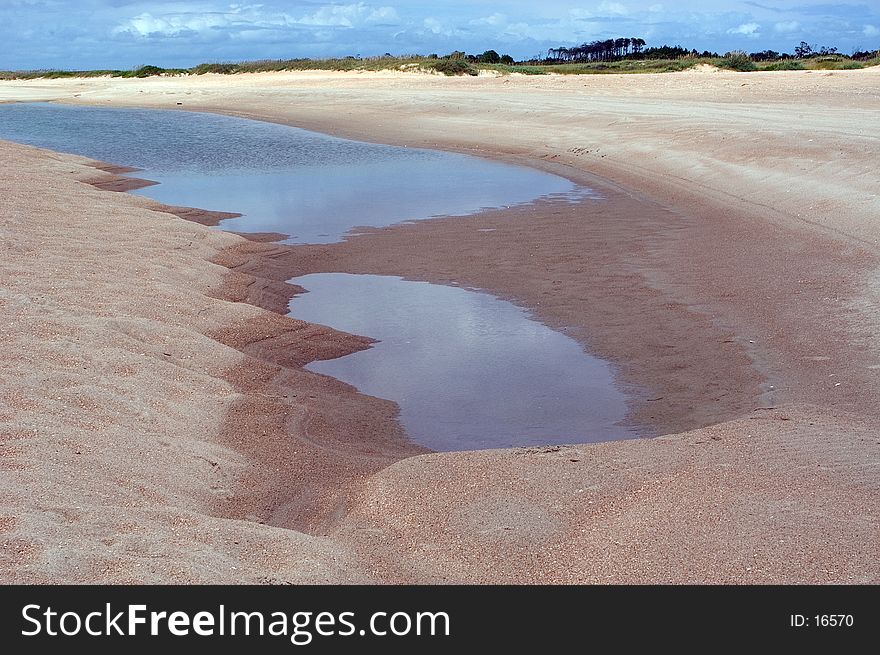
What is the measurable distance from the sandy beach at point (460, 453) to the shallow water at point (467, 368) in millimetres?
295

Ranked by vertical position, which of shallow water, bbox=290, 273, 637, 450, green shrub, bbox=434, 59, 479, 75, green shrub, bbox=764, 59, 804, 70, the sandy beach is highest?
green shrub, bbox=434, 59, 479, 75

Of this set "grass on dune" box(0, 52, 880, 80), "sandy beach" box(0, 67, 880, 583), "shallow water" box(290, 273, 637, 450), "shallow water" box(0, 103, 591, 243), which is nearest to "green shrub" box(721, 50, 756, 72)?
"grass on dune" box(0, 52, 880, 80)

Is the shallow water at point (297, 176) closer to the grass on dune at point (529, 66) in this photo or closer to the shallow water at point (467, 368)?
the shallow water at point (467, 368)

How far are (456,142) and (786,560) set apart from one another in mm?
23555

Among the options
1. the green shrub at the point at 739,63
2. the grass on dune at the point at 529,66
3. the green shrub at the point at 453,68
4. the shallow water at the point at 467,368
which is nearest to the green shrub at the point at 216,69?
the grass on dune at the point at 529,66

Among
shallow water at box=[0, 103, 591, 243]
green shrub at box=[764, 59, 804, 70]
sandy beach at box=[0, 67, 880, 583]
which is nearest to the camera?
sandy beach at box=[0, 67, 880, 583]

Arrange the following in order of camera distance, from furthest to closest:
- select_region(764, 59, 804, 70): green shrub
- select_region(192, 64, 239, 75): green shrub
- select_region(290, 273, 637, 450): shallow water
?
select_region(192, 64, 239, 75): green shrub
select_region(764, 59, 804, 70): green shrub
select_region(290, 273, 637, 450): shallow water

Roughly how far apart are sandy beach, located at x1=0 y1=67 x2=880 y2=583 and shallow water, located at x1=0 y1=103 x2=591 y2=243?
53.2 inches

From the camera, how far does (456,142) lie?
2702 cm

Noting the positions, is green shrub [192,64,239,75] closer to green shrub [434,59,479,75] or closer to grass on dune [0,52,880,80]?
grass on dune [0,52,880,80]

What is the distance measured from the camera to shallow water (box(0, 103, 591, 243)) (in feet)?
52.2

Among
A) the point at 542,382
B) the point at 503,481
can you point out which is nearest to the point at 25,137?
the point at 542,382

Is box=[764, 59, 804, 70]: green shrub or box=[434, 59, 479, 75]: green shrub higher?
box=[434, 59, 479, 75]: green shrub

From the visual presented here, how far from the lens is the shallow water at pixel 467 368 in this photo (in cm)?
682
